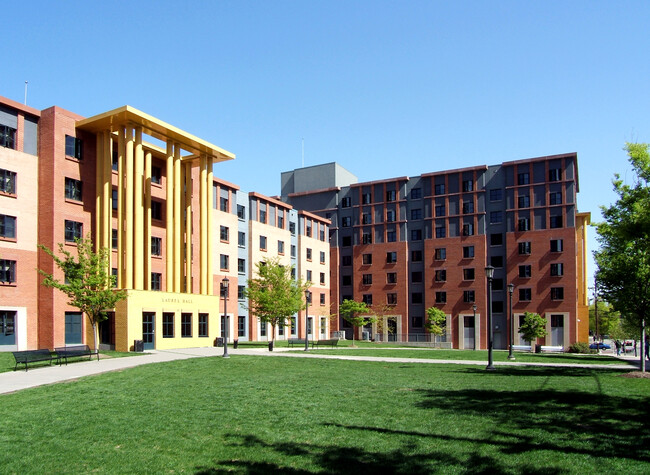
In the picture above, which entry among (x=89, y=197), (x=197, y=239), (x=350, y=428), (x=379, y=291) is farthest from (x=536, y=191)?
(x=350, y=428)

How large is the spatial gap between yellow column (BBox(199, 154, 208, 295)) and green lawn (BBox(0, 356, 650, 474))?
1213 inches

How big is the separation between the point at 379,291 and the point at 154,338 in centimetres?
4433

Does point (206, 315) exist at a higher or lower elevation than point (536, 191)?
lower

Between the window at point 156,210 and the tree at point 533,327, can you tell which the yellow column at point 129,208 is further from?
the tree at point 533,327

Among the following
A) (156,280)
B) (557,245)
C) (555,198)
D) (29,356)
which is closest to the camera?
(29,356)

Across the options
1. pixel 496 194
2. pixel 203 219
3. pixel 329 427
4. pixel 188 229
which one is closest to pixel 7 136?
pixel 188 229

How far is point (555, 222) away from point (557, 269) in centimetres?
599

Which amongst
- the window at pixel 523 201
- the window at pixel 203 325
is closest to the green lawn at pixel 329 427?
the window at pixel 203 325

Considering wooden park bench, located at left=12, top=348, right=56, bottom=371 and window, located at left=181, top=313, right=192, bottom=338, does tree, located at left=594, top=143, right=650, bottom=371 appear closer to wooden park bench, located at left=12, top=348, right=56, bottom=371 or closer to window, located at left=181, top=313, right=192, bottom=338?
wooden park bench, located at left=12, top=348, right=56, bottom=371

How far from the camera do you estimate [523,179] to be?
73.3 metres

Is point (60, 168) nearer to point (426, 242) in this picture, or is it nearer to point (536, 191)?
point (426, 242)

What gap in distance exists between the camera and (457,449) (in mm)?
9289

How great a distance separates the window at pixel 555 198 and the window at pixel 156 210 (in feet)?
160

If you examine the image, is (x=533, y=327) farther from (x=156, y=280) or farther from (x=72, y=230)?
(x=72, y=230)
